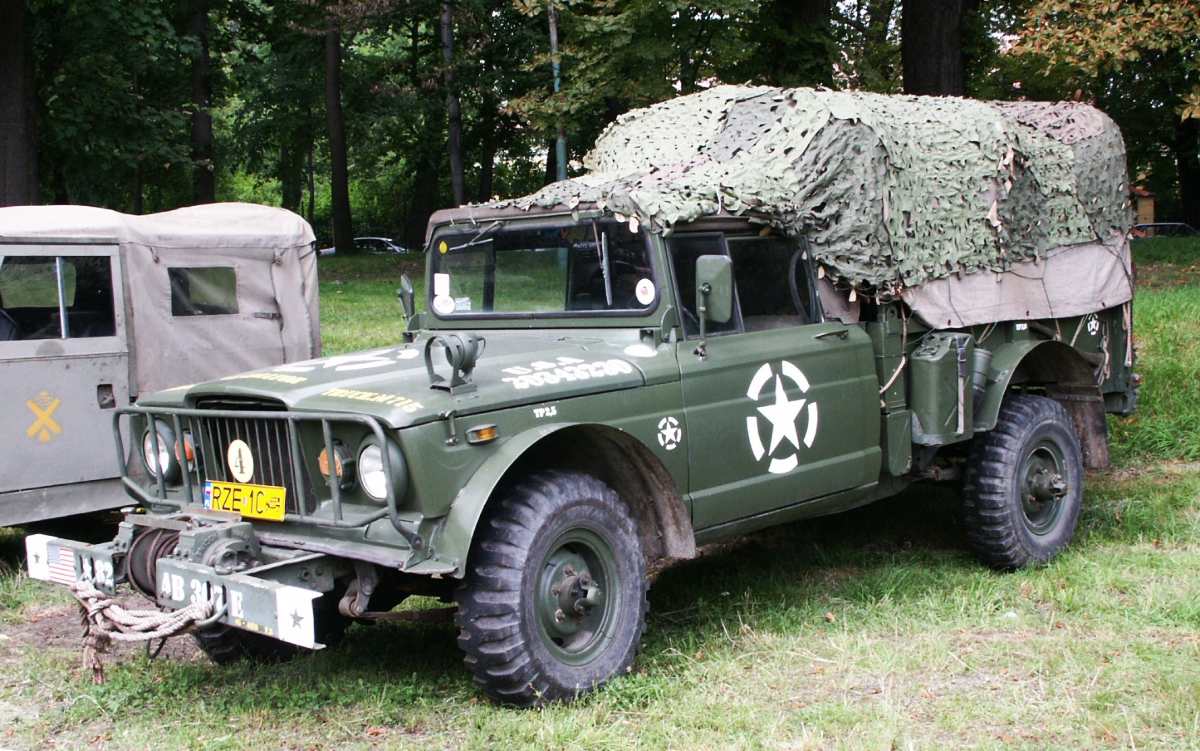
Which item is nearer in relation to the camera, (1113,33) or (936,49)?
(1113,33)

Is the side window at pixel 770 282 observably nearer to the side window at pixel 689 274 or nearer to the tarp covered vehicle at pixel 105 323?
the side window at pixel 689 274

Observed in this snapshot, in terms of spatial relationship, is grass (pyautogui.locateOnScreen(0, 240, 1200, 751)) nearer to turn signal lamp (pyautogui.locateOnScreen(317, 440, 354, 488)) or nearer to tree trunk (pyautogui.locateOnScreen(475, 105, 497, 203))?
turn signal lamp (pyautogui.locateOnScreen(317, 440, 354, 488))

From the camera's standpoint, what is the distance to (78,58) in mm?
19859

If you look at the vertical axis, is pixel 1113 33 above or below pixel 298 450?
above

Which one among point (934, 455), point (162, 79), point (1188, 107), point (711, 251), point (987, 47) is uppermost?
point (162, 79)

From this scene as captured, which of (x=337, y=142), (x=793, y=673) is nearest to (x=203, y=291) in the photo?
(x=793, y=673)

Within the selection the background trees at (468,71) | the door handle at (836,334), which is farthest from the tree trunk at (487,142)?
the door handle at (836,334)

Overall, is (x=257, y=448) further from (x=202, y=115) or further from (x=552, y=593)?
(x=202, y=115)

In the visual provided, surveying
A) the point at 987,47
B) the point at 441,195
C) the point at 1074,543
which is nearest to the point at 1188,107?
the point at 1074,543

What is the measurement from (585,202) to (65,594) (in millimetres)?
3670

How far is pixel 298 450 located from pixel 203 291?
159 inches

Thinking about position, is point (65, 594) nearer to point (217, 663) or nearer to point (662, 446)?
point (217, 663)

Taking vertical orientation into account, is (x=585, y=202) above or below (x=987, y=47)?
below

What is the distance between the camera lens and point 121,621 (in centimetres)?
480
